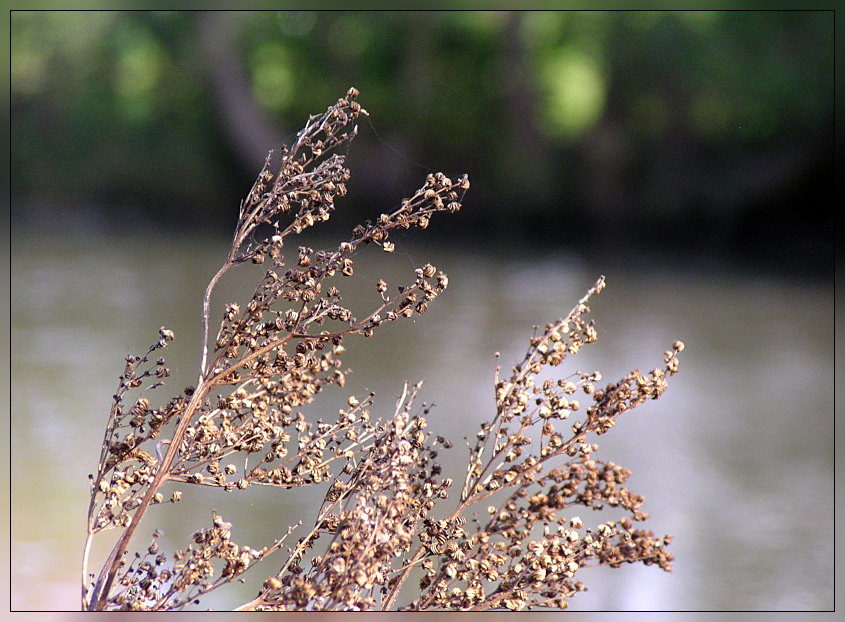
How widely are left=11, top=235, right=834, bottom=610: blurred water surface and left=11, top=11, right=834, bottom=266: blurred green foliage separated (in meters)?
0.50

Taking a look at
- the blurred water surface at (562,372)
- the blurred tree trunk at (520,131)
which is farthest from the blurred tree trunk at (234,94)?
the blurred tree trunk at (520,131)

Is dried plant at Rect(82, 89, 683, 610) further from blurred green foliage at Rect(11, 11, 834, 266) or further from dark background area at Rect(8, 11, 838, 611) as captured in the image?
blurred green foliage at Rect(11, 11, 834, 266)

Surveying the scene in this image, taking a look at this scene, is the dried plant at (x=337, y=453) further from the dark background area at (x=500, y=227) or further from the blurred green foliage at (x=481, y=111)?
the blurred green foliage at (x=481, y=111)

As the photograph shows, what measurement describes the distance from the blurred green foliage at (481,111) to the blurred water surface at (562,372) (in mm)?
497

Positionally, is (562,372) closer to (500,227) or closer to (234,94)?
(500,227)

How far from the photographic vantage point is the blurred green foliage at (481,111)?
15.0 feet

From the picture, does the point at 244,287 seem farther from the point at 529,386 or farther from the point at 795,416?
the point at 529,386

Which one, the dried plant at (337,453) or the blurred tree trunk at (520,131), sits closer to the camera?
the dried plant at (337,453)

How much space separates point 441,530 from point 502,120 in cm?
481

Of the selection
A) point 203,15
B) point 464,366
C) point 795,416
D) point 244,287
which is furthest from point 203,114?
point 795,416

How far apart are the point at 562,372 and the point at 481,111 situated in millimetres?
3042

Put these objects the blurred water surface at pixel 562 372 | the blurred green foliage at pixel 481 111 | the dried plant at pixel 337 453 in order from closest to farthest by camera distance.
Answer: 1. the dried plant at pixel 337 453
2. the blurred water surface at pixel 562 372
3. the blurred green foliage at pixel 481 111

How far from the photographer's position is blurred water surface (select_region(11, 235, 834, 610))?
4.93ft

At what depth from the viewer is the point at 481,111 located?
17.1 ft
